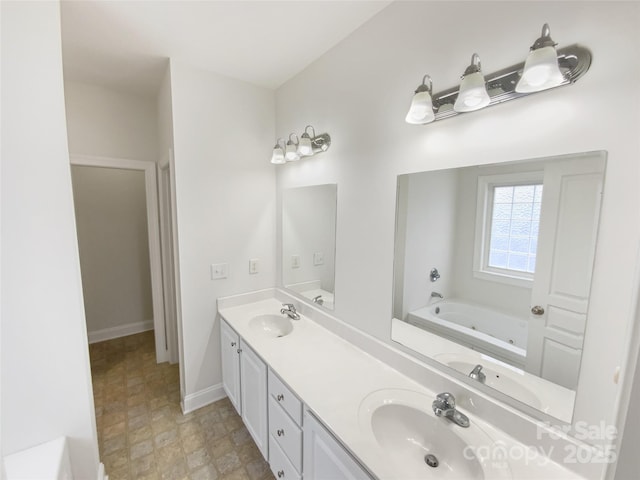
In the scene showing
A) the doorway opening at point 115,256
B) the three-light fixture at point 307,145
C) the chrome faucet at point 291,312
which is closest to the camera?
the three-light fixture at point 307,145

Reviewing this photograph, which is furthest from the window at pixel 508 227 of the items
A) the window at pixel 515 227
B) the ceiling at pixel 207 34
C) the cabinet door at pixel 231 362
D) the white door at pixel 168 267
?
the white door at pixel 168 267

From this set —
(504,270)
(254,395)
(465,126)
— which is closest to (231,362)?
(254,395)

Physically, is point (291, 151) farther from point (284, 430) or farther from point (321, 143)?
point (284, 430)

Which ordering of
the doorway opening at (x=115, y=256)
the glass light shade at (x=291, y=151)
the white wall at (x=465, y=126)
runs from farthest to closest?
the doorway opening at (x=115, y=256), the glass light shade at (x=291, y=151), the white wall at (x=465, y=126)

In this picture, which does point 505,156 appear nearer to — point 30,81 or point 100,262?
point 30,81

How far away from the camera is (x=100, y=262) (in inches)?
127

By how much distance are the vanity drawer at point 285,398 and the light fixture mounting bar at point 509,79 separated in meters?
1.41

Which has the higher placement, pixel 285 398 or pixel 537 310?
pixel 537 310

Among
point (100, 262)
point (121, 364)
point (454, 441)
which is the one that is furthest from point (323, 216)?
point (100, 262)

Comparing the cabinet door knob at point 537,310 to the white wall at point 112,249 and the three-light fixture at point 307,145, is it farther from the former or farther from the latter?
the white wall at point 112,249

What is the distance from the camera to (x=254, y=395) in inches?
66.6

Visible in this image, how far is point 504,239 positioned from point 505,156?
0.31 meters

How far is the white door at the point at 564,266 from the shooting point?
0.84 meters

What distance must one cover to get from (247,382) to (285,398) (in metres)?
0.55
